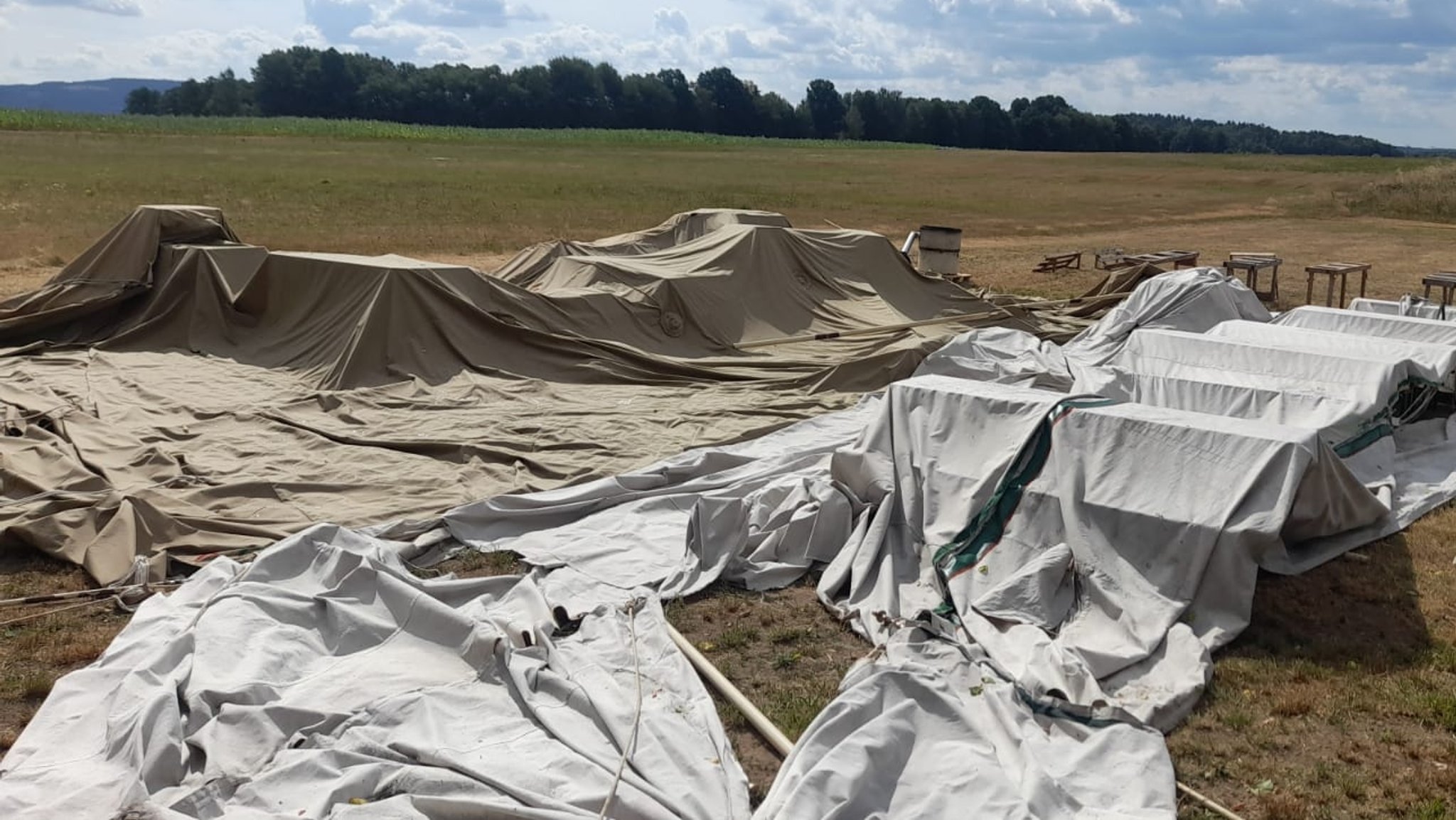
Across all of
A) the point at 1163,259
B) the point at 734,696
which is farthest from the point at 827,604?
the point at 1163,259

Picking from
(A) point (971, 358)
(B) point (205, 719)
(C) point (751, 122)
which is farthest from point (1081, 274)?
(C) point (751, 122)

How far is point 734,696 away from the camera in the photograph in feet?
16.3

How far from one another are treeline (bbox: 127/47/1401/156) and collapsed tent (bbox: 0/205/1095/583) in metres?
99.4

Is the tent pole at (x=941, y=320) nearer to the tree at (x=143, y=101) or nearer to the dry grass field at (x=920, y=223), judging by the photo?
the dry grass field at (x=920, y=223)

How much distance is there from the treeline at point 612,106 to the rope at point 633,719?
107630 millimetres

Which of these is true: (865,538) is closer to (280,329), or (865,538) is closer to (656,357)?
(656,357)

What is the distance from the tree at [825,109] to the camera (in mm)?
127062

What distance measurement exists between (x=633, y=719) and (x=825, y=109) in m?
130

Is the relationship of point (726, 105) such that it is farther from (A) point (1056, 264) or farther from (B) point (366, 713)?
(B) point (366, 713)

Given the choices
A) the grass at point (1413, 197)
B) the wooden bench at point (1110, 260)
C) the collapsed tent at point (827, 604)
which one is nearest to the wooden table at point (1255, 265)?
the wooden bench at point (1110, 260)

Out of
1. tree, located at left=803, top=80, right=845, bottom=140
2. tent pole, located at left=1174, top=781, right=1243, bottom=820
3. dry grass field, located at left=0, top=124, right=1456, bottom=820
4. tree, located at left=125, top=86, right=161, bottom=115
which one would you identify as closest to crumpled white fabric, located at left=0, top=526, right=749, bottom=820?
dry grass field, located at left=0, top=124, right=1456, bottom=820

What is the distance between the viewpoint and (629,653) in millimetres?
5375

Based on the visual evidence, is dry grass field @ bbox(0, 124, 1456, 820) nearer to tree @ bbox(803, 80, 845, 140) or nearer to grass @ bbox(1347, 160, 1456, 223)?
grass @ bbox(1347, 160, 1456, 223)

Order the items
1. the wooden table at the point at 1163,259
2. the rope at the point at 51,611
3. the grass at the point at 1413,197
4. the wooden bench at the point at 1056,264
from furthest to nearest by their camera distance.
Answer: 1. the grass at the point at 1413,197
2. the wooden bench at the point at 1056,264
3. the wooden table at the point at 1163,259
4. the rope at the point at 51,611
